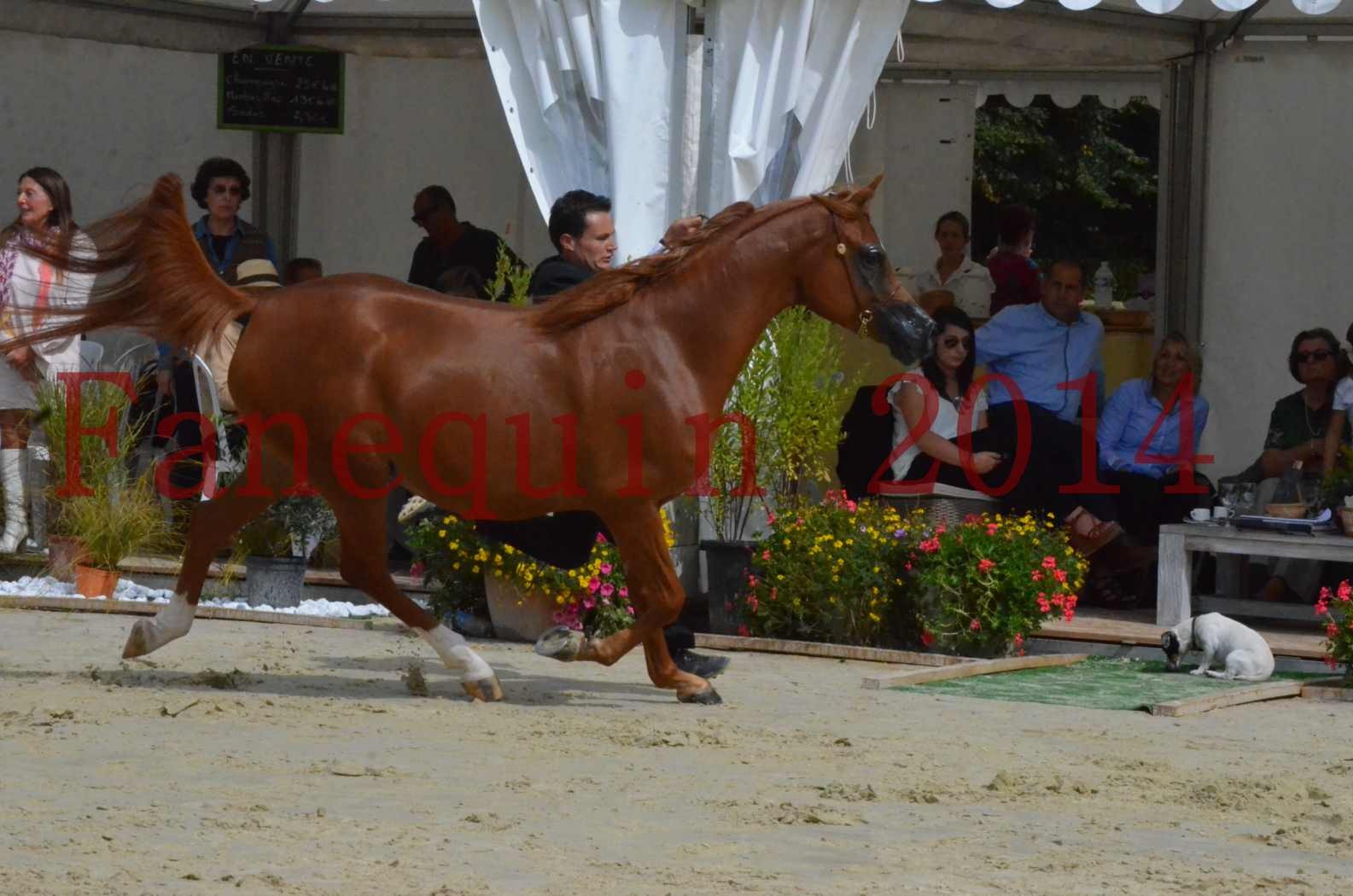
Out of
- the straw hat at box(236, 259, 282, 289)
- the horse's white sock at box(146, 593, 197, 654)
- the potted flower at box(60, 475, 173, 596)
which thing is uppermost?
the straw hat at box(236, 259, 282, 289)

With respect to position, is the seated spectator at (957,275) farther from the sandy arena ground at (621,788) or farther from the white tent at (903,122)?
the sandy arena ground at (621,788)

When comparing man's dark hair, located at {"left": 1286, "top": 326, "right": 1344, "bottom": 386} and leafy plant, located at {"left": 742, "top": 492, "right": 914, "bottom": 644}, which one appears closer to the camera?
leafy plant, located at {"left": 742, "top": 492, "right": 914, "bottom": 644}

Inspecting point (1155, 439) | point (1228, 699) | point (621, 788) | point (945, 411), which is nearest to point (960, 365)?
point (945, 411)

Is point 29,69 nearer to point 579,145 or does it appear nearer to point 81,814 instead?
point 579,145

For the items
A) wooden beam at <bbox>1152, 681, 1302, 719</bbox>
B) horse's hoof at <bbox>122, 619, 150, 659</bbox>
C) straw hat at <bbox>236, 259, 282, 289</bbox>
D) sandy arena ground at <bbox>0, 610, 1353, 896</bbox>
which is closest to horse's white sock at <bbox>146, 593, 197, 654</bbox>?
horse's hoof at <bbox>122, 619, 150, 659</bbox>

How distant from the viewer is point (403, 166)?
504 inches

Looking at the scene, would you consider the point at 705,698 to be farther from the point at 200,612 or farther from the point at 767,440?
the point at 200,612

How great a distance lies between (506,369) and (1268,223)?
5.79 m

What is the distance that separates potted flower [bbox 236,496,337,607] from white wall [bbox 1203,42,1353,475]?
Result: 187 inches

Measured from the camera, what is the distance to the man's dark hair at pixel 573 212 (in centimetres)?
780

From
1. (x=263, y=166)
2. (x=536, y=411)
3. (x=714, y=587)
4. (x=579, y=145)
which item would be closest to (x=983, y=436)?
(x=714, y=587)

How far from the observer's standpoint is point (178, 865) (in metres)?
4.51

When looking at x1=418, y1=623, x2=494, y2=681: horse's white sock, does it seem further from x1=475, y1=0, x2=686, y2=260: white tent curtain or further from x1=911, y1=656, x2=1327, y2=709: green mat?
x1=475, y1=0, x2=686, y2=260: white tent curtain

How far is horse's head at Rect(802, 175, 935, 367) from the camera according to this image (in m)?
6.99
